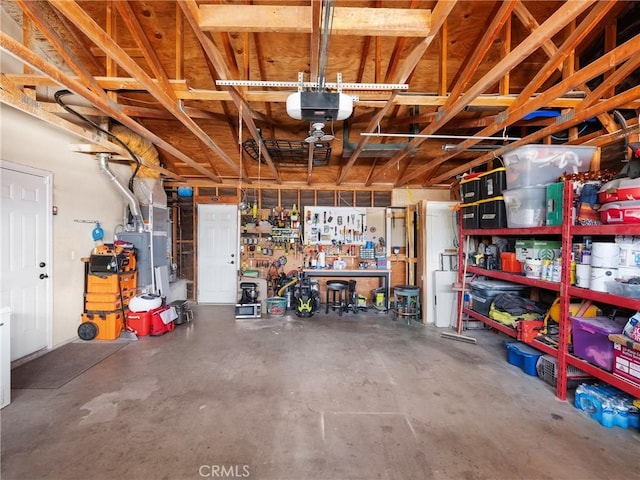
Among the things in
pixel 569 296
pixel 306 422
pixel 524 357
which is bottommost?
pixel 306 422

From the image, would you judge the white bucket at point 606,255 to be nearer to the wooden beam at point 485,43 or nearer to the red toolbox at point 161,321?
the wooden beam at point 485,43

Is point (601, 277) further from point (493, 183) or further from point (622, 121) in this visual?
point (622, 121)

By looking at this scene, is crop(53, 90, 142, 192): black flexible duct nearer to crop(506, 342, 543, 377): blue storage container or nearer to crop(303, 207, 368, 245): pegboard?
crop(303, 207, 368, 245): pegboard

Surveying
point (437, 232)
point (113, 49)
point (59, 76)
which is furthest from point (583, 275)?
point (59, 76)

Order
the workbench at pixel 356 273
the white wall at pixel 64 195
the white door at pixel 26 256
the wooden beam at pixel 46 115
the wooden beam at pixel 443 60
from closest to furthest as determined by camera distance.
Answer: the wooden beam at pixel 46 115
the wooden beam at pixel 443 60
the white door at pixel 26 256
the white wall at pixel 64 195
the workbench at pixel 356 273

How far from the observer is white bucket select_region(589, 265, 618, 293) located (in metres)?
2.30

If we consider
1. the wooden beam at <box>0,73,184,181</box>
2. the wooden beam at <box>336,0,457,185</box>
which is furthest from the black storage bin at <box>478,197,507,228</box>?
the wooden beam at <box>0,73,184,181</box>

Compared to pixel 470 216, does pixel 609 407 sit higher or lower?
lower

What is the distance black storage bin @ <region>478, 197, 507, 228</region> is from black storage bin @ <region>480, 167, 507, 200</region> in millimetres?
77

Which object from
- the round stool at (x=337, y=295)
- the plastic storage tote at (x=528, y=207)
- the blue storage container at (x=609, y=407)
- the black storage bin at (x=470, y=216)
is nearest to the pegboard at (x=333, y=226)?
the round stool at (x=337, y=295)

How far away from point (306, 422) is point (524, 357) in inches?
104

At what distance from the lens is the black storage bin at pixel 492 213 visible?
347 cm

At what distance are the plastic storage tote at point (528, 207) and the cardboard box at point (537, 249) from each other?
0.25m

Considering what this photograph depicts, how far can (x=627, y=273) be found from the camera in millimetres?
2227
